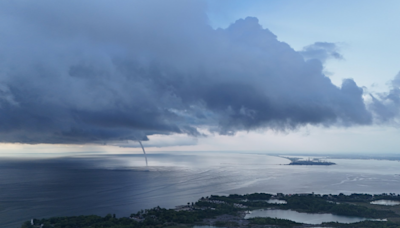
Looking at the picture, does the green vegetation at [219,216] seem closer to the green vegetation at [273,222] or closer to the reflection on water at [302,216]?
the green vegetation at [273,222]

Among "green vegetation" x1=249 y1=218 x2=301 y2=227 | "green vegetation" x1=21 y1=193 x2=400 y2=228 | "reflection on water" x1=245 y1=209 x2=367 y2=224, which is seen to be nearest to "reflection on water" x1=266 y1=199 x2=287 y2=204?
"green vegetation" x1=21 y1=193 x2=400 y2=228

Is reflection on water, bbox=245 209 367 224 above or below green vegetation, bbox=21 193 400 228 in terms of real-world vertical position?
below

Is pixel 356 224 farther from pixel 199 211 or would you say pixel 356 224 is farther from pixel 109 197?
pixel 109 197

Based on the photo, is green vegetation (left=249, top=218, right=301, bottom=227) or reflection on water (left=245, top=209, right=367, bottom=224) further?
reflection on water (left=245, top=209, right=367, bottom=224)

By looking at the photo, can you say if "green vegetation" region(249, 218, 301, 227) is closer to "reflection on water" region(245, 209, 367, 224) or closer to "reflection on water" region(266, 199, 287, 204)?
"reflection on water" region(245, 209, 367, 224)

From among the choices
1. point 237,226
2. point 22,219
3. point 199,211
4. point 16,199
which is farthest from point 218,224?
point 16,199

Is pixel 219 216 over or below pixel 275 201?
over

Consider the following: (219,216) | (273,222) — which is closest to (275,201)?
(273,222)

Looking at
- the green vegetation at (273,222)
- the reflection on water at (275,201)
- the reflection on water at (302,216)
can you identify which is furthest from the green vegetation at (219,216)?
the reflection on water at (302,216)

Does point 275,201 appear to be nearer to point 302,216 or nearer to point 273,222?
point 302,216
